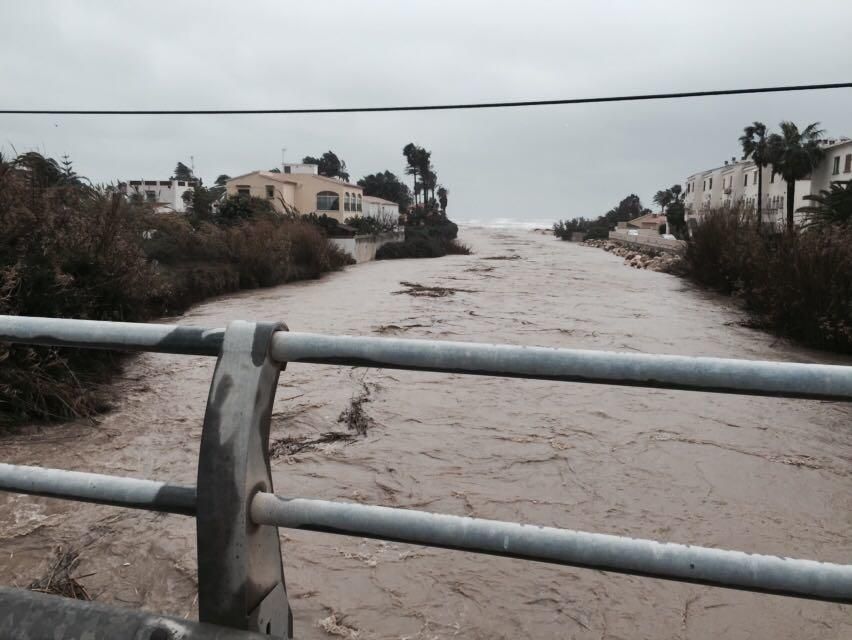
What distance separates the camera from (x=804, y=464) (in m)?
4.85

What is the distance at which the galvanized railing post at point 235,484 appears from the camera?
111 centimetres

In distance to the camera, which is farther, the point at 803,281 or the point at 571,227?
the point at 571,227

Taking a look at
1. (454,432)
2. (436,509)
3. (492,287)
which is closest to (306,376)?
(454,432)

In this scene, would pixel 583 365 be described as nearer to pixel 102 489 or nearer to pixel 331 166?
pixel 102 489

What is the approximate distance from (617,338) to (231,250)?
1054 cm

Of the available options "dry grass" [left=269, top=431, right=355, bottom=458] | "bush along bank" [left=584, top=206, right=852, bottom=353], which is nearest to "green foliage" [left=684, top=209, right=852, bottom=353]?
"bush along bank" [left=584, top=206, right=852, bottom=353]

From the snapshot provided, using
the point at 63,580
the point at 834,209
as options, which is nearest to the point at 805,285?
the point at 834,209

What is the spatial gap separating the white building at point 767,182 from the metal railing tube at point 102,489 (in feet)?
65.1

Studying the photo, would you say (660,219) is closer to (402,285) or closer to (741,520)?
(402,285)

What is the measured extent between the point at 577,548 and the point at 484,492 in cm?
314

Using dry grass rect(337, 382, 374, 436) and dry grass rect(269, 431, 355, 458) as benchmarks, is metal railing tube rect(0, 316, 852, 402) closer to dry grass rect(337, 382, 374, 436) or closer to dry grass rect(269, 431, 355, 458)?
dry grass rect(269, 431, 355, 458)

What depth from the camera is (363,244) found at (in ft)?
99.0

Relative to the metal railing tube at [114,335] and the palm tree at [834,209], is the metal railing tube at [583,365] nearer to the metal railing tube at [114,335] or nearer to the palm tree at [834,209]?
the metal railing tube at [114,335]

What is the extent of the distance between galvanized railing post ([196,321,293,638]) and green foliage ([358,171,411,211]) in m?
96.8
